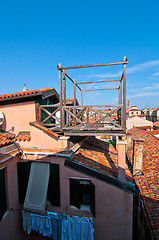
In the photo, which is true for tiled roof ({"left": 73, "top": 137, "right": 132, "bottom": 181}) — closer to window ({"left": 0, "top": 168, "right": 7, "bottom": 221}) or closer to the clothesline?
the clothesline

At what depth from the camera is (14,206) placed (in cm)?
550

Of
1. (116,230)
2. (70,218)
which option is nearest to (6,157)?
(70,218)

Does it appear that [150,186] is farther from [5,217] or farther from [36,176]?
[5,217]

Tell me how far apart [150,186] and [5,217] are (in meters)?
5.92

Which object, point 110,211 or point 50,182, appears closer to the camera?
point 110,211

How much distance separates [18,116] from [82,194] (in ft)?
14.6

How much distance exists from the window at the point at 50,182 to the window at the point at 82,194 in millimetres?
601

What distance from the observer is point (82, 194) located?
5598 mm

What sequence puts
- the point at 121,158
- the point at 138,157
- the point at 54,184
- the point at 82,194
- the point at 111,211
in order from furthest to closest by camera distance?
the point at 138,157, the point at 82,194, the point at 54,184, the point at 121,158, the point at 111,211

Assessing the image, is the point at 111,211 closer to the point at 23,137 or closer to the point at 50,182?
the point at 50,182

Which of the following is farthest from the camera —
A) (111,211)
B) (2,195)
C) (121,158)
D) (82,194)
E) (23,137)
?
(23,137)

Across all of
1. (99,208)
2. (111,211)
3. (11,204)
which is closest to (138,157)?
(111,211)

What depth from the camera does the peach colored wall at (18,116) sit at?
6246 millimetres

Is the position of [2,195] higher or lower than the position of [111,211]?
higher
